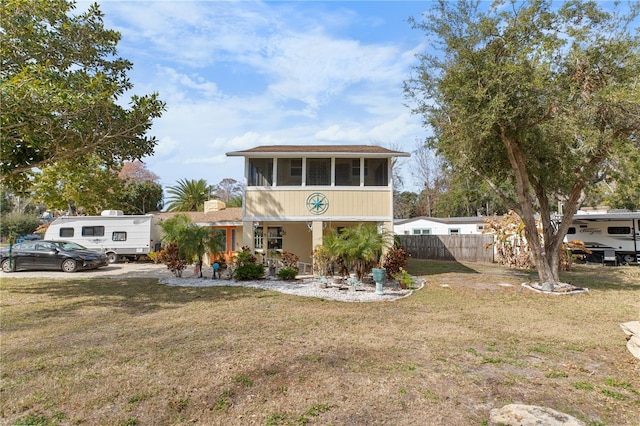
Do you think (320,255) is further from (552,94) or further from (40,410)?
(40,410)

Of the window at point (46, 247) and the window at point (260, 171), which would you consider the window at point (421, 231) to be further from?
the window at point (46, 247)

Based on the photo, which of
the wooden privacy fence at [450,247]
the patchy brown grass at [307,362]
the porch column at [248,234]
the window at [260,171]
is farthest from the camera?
the wooden privacy fence at [450,247]

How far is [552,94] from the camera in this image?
9320mm

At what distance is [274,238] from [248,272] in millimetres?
4002

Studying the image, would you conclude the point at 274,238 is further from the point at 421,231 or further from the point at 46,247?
the point at 421,231

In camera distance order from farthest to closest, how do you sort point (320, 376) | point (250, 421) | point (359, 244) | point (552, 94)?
point (359, 244) < point (552, 94) < point (320, 376) < point (250, 421)

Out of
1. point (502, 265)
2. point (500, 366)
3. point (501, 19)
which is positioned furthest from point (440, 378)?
point (502, 265)

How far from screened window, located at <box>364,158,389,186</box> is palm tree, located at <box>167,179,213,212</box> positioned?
1975 centimetres

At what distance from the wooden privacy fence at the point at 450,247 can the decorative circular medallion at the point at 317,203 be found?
27.3ft

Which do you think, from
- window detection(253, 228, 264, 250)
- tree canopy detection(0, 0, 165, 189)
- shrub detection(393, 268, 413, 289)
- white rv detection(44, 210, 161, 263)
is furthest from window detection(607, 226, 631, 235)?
white rv detection(44, 210, 161, 263)

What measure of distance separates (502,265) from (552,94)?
11.7 metres

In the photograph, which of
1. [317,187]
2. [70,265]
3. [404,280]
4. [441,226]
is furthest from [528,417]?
[441,226]

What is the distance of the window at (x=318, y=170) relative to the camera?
544 inches

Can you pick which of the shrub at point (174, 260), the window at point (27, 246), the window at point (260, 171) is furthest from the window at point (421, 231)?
the window at point (27, 246)
